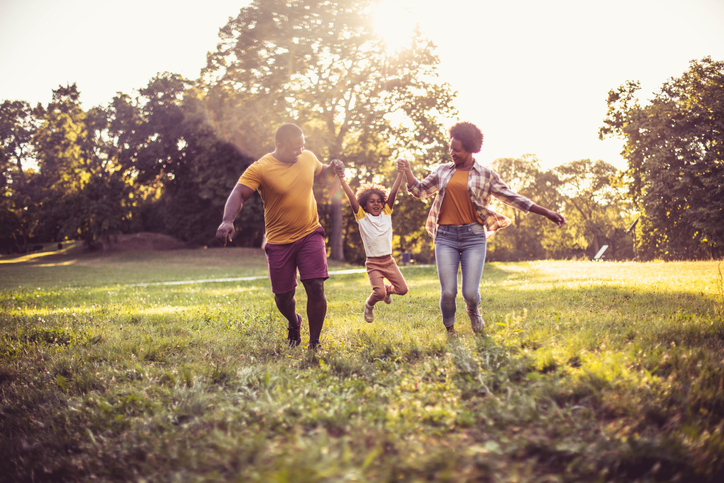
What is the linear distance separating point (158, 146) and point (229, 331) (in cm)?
3761

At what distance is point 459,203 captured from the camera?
483 centimetres

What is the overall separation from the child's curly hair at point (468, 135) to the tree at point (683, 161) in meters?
23.7

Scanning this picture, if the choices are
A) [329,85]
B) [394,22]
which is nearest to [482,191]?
[329,85]

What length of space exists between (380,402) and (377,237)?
3.15 m

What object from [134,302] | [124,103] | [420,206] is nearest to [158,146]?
[124,103]

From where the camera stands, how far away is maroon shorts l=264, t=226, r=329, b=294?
4746mm

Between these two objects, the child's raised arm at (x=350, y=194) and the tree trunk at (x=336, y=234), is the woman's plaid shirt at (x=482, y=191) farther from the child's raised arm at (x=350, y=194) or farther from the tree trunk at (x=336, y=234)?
the tree trunk at (x=336, y=234)

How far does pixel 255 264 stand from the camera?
3050 centimetres

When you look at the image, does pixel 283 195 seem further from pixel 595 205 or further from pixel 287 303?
pixel 595 205

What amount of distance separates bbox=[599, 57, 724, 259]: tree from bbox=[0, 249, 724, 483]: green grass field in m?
21.6

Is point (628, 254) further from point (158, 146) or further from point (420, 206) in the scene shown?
point (158, 146)

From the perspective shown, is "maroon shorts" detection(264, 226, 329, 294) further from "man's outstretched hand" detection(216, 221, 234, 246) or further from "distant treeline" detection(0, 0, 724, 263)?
"distant treeline" detection(0, 0, 724, 263)

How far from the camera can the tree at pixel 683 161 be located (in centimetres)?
2288

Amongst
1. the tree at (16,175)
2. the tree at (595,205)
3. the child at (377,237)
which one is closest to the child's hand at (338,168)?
the child at (377,237)
